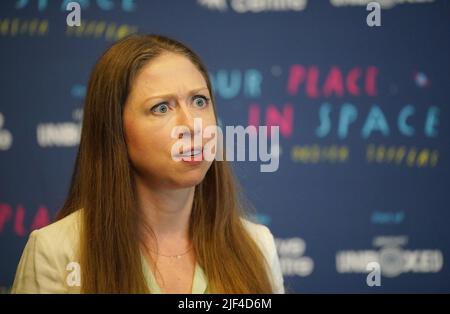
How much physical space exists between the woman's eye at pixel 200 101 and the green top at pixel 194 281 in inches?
13.7

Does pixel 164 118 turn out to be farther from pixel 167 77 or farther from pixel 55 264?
pixel 55 264

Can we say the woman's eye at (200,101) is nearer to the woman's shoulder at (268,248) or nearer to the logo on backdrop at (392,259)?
the woman's shoulder at (268,248)

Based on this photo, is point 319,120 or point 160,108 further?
point 319,120

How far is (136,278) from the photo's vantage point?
3.80 ft

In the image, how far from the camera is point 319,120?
217 centimetres

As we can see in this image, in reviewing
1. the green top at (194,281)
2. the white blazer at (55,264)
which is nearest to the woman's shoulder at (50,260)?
the white blazer at (55,264)

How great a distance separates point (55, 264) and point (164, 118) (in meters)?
0.38

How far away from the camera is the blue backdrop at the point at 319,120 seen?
2.10 m

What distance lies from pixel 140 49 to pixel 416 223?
1424 millimetres

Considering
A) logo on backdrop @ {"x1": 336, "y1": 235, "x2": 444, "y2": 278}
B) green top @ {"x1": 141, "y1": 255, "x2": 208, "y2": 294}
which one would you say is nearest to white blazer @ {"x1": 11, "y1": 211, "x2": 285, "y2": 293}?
green top @ {"x1": 141, "y1": 255, "x2": 208, "y2": 294}

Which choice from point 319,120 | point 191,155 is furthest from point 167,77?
point 319,120

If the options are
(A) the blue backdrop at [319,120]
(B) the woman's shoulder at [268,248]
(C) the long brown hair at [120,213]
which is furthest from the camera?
(A) the blue backdrop at [319,120]

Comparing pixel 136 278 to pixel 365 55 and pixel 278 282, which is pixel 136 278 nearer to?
pixel 278 282
